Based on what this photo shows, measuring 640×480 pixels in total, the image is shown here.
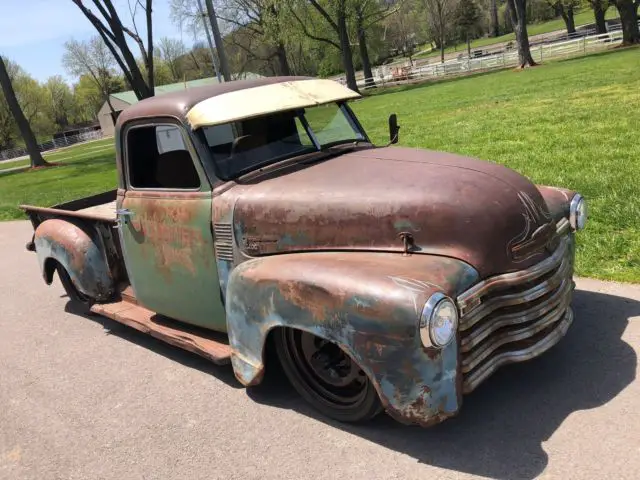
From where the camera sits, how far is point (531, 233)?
3.09 m

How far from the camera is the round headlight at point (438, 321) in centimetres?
252

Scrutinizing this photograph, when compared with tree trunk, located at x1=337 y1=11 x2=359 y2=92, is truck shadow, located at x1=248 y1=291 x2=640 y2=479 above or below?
below

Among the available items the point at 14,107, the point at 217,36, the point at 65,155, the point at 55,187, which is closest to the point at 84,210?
the point at 217,36

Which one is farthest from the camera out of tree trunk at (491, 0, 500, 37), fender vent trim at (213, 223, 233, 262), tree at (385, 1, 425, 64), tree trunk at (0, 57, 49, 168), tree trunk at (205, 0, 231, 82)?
→ tree trunk at (491, 0, 500, 37)

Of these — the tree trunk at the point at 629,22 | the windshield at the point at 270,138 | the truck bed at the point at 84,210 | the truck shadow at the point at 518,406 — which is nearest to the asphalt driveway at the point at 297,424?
the truck shadow at the point at 518,406

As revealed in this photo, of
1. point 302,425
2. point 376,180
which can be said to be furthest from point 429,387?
point 376,180

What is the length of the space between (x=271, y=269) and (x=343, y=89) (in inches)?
76.3

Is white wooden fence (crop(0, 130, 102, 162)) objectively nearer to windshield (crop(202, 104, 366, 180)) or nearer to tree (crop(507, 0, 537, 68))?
tree (crop(507, 0, 537, 68))

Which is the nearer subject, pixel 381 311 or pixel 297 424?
pixel 381 311

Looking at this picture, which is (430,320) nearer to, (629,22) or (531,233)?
(531,233)

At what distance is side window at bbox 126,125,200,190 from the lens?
387 cm

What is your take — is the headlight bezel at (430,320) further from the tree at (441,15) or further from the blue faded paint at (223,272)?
the tree at (441,15)

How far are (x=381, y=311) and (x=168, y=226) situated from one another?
1897 millimetres

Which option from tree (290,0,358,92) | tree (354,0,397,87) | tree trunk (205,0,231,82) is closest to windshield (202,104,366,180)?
tree trunk (205,0,231,82)
